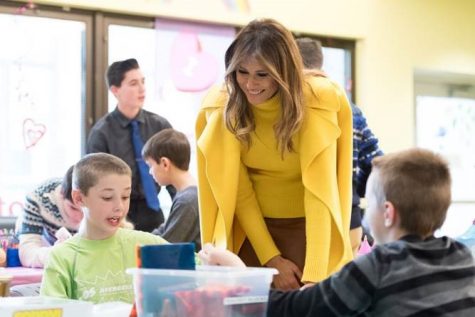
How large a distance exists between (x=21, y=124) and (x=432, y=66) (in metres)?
3.42

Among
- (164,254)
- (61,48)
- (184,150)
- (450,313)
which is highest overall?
(61,48)

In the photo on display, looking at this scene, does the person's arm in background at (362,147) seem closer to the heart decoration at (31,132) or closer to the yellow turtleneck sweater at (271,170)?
the yellow turtleneck sweater at (271,170)

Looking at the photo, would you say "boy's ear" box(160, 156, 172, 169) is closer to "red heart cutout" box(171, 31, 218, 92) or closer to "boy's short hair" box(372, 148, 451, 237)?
"red heart cutout" box(171, 31, 218, 92)

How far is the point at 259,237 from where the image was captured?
1917mm

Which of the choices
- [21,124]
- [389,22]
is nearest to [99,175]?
[21,124]

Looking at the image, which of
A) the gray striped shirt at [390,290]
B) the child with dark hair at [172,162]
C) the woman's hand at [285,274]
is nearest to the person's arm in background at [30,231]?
the child with dark hair at [172,162]

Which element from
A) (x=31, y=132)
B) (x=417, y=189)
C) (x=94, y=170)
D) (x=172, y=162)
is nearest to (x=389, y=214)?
(x=417, y=189)

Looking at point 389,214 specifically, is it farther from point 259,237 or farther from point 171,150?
point 171,150

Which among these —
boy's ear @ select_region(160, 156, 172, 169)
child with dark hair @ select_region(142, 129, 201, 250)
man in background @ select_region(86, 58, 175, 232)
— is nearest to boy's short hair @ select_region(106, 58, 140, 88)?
man in background @ select_region(86, 58, 175, 232)

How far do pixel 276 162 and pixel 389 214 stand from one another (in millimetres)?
497

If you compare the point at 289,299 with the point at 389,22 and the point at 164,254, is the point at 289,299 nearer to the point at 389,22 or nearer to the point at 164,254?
the point at 164,254

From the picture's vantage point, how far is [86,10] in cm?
479

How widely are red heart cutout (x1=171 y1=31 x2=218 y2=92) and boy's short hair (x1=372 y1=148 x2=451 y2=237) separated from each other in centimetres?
370

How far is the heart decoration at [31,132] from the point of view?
463cm
